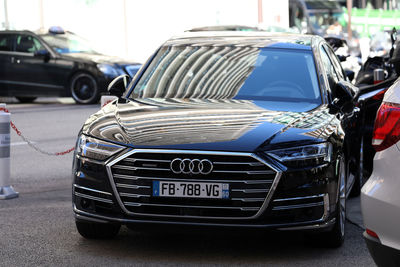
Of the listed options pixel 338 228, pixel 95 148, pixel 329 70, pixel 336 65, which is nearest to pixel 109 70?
pixel 336 65

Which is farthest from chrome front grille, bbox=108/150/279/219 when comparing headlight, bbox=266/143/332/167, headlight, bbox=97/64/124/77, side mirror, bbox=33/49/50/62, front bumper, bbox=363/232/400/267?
side mirror, bbox=33/49/50/62

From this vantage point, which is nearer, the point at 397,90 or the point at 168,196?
the point at 397,90

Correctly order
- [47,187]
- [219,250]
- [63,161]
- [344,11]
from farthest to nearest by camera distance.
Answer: [344,11] → [63,161] → [47,187] → [219,250]

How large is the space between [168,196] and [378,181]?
6.23 ft

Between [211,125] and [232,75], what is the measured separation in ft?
4.46

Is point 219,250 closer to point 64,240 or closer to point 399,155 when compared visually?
point 64,240

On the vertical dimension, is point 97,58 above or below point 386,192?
below

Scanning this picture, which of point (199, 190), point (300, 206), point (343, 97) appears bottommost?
point (300, 206)

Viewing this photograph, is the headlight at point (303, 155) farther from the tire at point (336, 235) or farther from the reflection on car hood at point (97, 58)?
the reflection on car hood at point (97, 58)

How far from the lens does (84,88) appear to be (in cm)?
2111

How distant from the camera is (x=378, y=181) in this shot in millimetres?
4629

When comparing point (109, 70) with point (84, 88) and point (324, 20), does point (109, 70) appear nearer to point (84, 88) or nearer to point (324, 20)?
point (84, 88)

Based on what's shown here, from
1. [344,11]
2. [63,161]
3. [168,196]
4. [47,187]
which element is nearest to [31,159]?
[63,161]

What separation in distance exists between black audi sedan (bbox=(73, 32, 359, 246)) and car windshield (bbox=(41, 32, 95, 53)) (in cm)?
1445
